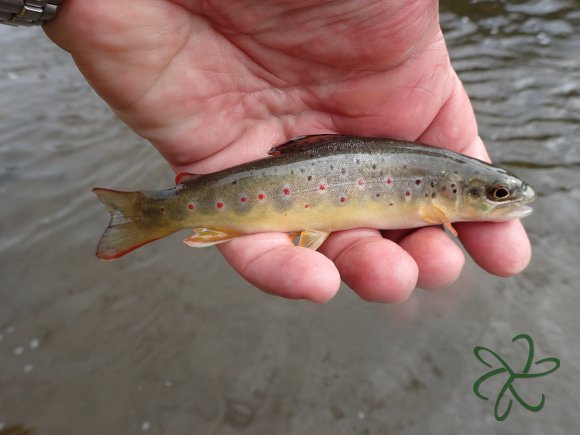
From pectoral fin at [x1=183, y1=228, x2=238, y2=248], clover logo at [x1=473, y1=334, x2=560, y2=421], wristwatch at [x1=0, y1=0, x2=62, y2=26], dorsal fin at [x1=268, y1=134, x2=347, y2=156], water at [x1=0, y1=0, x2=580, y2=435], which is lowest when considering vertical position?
clover logo at [x1=473, y1=334, x2=560, y2=421]

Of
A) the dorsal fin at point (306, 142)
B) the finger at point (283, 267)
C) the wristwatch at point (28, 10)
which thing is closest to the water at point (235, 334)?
the finger at point (283, 267)

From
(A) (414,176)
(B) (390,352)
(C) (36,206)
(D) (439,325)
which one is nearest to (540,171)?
(D) (439,325)

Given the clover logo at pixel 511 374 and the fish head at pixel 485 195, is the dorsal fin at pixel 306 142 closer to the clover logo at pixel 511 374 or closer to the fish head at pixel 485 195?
the fish head at pixel 485 195

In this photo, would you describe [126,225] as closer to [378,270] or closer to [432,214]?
[378,270]

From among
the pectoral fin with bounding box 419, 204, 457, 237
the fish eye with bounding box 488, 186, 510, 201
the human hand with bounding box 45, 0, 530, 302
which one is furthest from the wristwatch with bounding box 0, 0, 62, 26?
the fish eye with bounding box 488, 186, 510, 201

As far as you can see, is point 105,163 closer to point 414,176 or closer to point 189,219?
point 189,219

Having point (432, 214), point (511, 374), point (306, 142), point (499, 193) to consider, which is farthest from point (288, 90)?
point (511, 374)

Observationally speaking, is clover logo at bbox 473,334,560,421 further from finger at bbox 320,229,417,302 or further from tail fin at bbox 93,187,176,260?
tail fin at bbox 93,187,176,260
